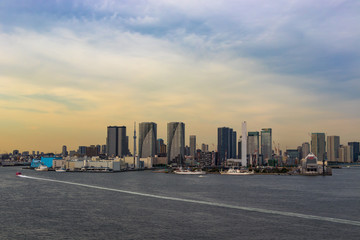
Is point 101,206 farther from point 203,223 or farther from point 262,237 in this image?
point 262,237

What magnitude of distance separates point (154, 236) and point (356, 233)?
33053 millimetres

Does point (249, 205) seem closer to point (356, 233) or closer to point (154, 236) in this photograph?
point (356, 233)

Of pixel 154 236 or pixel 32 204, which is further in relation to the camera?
pixel 32 204

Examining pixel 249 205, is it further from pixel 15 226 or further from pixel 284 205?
pixel 15 226

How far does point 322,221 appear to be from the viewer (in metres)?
68.8

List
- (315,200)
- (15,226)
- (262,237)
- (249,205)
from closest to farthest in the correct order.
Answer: (262,237) → (15,226) → (249,205) → (315,200)

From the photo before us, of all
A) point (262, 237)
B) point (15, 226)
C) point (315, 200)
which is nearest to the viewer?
point (262, 237)

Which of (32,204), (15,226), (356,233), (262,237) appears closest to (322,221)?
(356,233)

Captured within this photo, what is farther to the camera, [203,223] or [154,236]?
[203,223]

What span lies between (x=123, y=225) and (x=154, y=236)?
1018cm

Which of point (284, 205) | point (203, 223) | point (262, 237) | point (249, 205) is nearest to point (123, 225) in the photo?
point (203, 223)

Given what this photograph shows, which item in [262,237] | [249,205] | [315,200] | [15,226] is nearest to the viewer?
[262,237]

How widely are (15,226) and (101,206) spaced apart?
84.7 ft

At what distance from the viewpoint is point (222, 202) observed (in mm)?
93812
